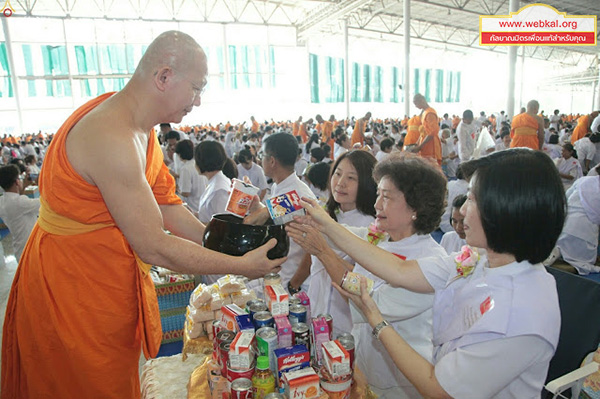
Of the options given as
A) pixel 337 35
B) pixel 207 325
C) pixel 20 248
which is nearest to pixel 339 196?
pixel 207 325

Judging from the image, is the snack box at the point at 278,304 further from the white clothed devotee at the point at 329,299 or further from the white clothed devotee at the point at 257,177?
the white clothed devotee at the point at 257,177

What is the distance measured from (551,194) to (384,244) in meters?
0.83

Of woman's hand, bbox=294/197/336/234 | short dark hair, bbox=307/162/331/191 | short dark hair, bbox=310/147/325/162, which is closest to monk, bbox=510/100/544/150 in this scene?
short dark hair, bbox=310/147/325/162

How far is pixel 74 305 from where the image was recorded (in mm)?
1454

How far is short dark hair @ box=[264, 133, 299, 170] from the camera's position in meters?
2.86

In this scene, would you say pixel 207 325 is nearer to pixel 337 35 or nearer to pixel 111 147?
pixel 111 147

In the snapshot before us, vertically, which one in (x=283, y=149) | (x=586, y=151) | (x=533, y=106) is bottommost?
(x=586, y=151)

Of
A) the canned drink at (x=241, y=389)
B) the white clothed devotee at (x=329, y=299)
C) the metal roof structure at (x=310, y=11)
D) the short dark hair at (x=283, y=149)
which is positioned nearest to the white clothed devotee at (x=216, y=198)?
the short dark hair at (x=283, y=149)

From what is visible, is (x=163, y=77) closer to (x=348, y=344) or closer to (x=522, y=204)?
(x=348, y=344)

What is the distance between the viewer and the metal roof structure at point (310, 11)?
18.2 m

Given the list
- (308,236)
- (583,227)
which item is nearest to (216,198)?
(308,236)

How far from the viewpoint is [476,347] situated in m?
1.07

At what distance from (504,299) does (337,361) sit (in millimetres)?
516

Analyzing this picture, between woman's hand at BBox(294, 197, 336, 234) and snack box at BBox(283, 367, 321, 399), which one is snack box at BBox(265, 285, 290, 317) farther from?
woman's hand at BBox(294, 197, 336, 234)
